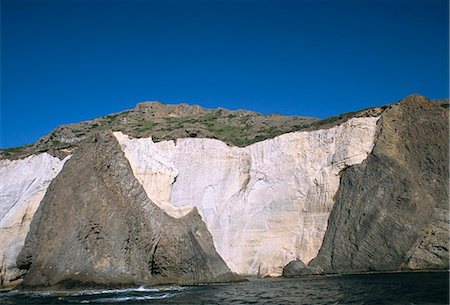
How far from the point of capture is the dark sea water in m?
19.9

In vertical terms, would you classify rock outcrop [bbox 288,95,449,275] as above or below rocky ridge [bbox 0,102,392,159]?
below

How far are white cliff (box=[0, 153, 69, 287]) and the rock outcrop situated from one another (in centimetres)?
1924

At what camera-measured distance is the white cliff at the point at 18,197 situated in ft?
119

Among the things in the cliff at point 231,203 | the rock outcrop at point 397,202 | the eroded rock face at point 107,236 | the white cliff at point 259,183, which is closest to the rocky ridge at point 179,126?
the cliff at point 231,203

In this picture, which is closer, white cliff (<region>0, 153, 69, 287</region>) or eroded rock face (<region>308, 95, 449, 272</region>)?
eroded rock face (<region>308, 95, 449, 272</region>)

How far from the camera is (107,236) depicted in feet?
99.7

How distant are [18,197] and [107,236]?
591 inches

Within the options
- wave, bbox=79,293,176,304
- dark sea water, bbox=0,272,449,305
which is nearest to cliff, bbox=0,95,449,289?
dark sea water, bbox=0,272,449,305

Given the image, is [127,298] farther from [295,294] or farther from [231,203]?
[231,203]

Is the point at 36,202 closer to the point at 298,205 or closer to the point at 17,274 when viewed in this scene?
the point at 17,274

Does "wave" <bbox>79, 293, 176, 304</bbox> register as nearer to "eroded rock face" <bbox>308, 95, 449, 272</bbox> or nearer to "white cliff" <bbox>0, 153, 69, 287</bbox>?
"eroded rock face" <bbox>308, 95, 449, 272</bbox>

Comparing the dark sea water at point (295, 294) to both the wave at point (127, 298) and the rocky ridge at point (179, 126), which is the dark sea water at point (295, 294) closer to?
the wave at point (127, 298)

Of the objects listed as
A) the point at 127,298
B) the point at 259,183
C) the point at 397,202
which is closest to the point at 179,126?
the point at 259,183

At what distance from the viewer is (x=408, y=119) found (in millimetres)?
38781
